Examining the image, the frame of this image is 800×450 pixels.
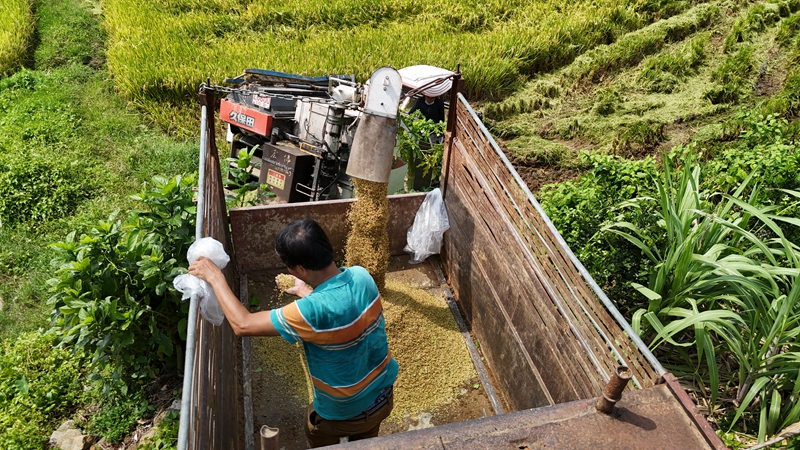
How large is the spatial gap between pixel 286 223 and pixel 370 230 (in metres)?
0.68

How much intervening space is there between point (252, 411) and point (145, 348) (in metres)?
0.80

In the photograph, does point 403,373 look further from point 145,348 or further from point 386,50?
point 386,50

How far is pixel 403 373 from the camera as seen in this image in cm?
354

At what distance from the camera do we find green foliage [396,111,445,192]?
4906mm

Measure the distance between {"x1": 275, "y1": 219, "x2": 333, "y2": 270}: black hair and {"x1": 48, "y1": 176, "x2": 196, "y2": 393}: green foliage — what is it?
1.31 m

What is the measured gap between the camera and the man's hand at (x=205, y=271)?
2.17 metres

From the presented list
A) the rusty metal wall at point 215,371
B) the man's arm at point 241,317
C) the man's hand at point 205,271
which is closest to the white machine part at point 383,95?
the rusty metal wall at point 215,371

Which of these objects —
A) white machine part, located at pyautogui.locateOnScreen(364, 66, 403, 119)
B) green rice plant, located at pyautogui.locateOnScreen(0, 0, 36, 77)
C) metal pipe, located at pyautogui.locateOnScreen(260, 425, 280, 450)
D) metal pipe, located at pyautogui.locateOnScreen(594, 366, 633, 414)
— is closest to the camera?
metal pipe, located at pyautogui.locateOnScreen(260, 425, 280, 450)

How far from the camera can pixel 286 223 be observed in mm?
4148

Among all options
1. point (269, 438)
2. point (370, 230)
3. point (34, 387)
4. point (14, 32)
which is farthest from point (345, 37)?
point (269, 438)

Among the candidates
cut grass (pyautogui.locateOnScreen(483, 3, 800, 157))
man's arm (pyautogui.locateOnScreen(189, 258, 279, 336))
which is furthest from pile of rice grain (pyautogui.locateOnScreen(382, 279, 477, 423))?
cut grass (pyautogui.locateOnScreen(483, 3, 800, 157))

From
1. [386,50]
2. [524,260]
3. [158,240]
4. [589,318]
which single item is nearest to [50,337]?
[158,240]

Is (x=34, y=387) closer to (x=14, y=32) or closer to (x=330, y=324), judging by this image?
(x=330, y=324)

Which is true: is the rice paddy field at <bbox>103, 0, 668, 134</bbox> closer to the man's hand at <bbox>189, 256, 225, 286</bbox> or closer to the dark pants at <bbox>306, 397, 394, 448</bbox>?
the man's hand at <bbox>189, 256, 225, 286</bbox>
